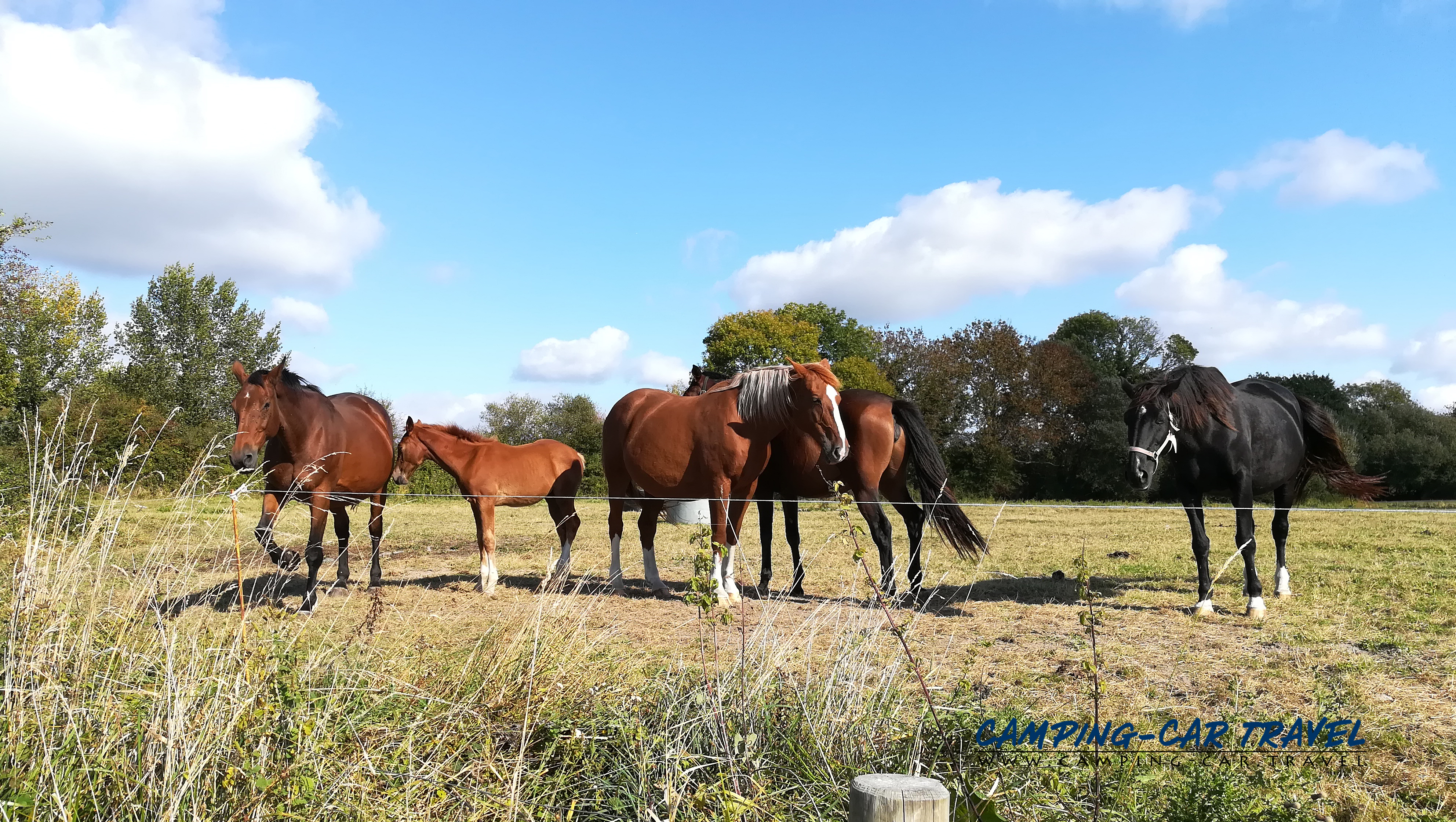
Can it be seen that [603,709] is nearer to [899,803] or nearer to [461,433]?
[899,803]

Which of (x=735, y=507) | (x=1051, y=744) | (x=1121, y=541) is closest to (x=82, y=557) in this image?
(x=1051, y=744)

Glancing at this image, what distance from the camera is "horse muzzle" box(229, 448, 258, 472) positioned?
6168 millimetres

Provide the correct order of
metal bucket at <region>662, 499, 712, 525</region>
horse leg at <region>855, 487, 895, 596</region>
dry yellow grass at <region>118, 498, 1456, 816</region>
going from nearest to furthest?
dry yellow grass at <region>118, 498, 1456, 816</region> < horse leg at <region>855, 487, 895, 596</region> < metal bucket at <region>662, 499, 712, 525</region>

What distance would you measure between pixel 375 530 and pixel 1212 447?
27.3 ft

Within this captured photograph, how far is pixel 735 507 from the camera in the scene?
24.8 ft

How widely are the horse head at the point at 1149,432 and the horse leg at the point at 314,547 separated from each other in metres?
6.61

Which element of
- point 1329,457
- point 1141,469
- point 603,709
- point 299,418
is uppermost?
point 299,418

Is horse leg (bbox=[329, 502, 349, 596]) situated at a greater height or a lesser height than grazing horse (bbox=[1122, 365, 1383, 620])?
lesser

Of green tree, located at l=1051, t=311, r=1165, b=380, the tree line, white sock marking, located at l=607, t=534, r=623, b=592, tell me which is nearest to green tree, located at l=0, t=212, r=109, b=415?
the tree line

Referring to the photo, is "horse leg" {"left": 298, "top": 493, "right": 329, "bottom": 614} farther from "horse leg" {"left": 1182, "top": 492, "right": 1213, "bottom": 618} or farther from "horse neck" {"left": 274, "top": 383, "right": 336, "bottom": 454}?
"horse leg" {"left": 1182, "top": 492, "right": 1213, "bottom": 618}

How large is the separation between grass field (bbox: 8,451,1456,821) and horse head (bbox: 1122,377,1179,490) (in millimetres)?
1478

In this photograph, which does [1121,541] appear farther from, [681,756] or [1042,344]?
[1042,344]

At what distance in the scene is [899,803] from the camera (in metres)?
1.78

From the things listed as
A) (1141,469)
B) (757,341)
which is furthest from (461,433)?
(757,341)
